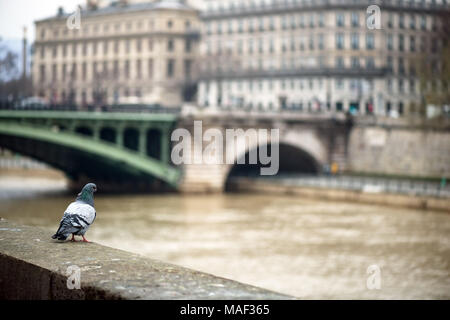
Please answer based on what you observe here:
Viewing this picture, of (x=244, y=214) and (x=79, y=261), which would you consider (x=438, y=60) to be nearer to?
(x=244, y=214)

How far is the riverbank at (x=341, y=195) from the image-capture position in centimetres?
4016

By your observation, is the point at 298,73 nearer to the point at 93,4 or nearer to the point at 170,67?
the point at 170,67

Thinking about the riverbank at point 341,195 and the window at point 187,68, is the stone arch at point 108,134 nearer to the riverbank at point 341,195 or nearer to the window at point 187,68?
the riverbank at point 341,195

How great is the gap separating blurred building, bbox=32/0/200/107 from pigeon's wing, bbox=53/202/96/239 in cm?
6578

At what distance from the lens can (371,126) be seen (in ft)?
180

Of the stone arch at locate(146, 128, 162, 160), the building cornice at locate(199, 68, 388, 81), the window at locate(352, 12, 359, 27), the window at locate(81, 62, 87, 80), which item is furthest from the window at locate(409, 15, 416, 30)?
the window at locate(81, 62, 87, 80)

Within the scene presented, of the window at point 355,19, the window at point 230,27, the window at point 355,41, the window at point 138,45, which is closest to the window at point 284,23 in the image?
the window at point 230,27

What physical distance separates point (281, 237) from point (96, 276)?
86.5ft

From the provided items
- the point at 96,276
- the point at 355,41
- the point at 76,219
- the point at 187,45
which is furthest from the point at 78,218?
the point at 187,45

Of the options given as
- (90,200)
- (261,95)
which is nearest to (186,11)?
(261,95)

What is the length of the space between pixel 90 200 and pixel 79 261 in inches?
54.9

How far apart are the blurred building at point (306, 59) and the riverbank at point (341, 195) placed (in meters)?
23.5

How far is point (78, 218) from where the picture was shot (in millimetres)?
7445

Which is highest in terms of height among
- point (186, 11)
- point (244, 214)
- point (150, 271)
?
point (186, 11)
